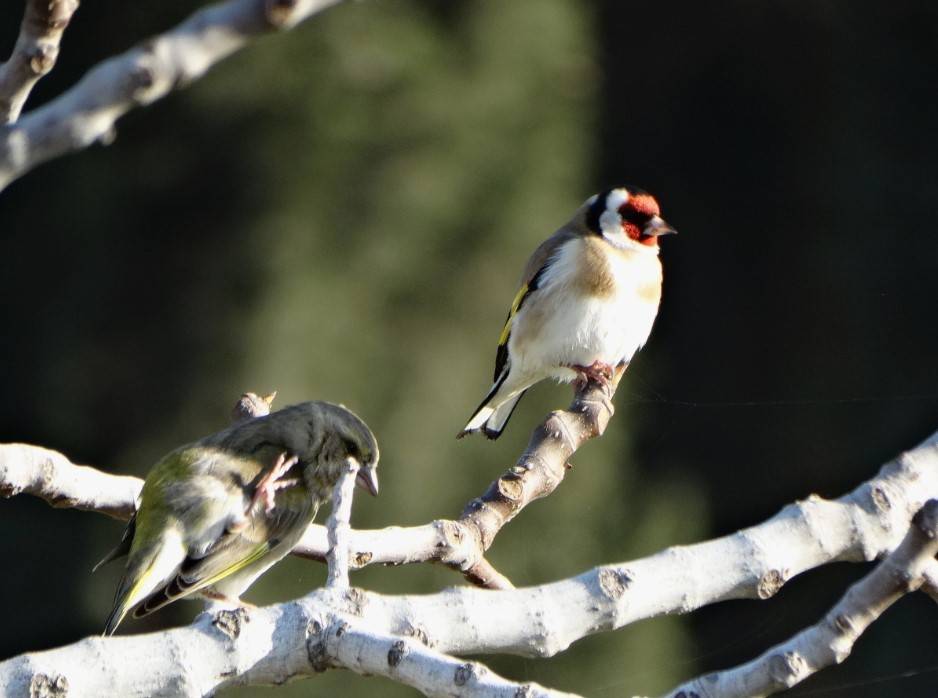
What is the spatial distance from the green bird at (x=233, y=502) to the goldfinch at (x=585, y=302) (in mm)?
873

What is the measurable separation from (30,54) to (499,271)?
3.83m

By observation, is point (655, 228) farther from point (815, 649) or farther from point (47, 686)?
point (47, 686)

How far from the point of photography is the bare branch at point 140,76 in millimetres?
1203

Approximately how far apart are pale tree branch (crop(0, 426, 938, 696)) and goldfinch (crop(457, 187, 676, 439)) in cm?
110

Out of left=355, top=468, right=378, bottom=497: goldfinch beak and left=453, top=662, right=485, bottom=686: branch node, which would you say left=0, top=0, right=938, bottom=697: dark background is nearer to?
left=355, top=468, right=378, bottom=497: goldfinch beak

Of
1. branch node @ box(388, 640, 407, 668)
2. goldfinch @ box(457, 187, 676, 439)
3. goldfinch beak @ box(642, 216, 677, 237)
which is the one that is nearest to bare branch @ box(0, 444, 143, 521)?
branch node @ box(388, 640, 407, 668)

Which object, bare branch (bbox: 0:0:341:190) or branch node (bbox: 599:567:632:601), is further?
branch node (bbox: 599:567:632:601)

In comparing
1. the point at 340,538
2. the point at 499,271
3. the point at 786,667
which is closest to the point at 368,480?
the point at 340,538

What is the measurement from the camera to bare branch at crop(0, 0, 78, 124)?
4.00 feet

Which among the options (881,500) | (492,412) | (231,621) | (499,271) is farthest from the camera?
(499,271)

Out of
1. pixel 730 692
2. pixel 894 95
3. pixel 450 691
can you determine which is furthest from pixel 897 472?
pixel 894 95

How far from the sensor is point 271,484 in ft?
7.26

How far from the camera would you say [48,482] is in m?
2.02

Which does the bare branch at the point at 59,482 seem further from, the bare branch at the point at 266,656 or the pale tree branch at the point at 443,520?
the bare branch at the point at 266,656
